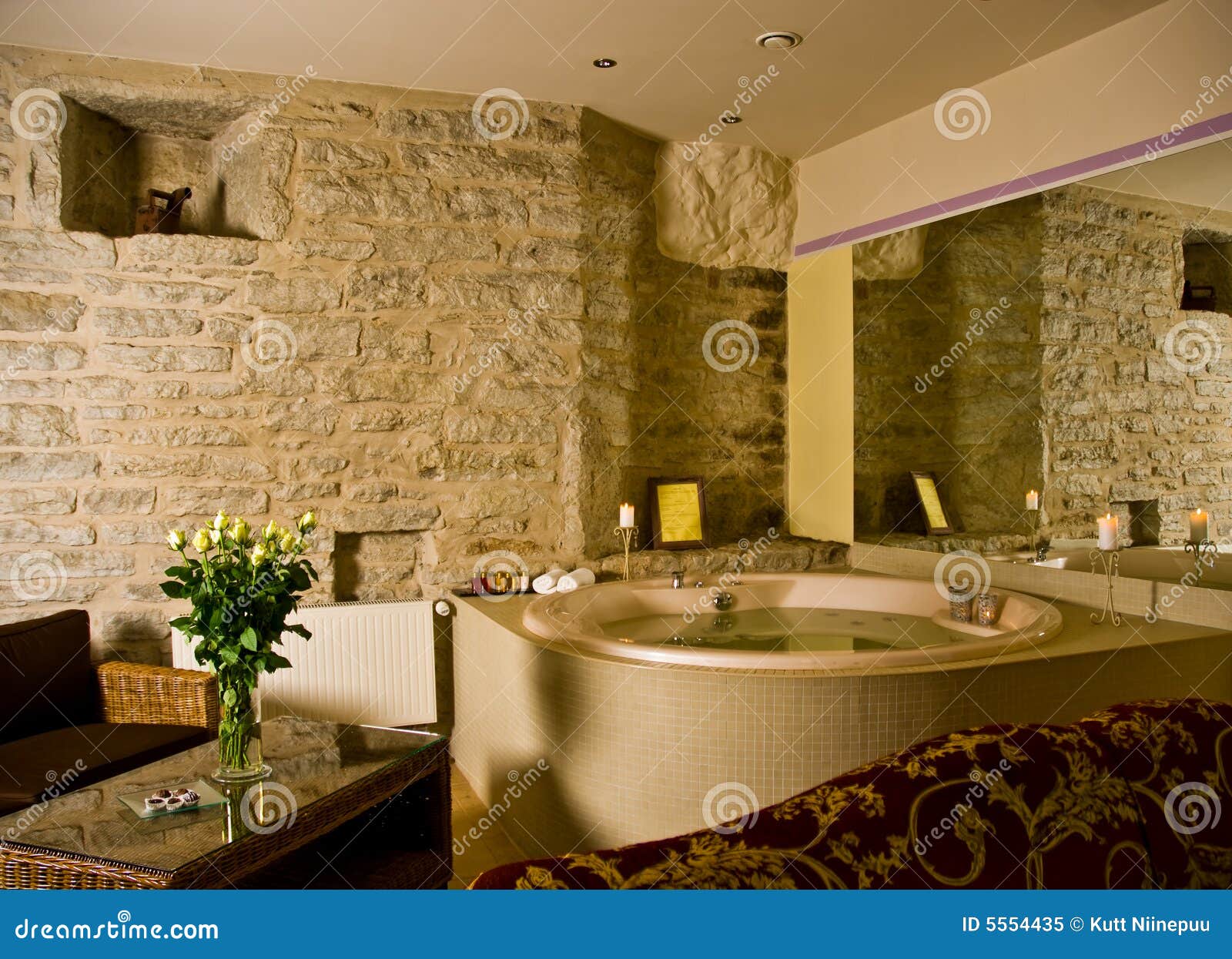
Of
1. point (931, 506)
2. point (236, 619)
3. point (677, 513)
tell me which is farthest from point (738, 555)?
point (236, 619)

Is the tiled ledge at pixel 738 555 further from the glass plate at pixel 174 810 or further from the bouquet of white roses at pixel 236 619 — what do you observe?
the glass plate at pixel 174 810

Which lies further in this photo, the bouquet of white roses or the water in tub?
the water in tub

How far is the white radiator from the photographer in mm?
3133

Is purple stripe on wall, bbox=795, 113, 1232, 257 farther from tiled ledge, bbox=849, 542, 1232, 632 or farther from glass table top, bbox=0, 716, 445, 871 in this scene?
glass table top, bbox=0, 716, 445, 871

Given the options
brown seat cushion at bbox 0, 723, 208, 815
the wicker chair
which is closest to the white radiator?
the wicker chair

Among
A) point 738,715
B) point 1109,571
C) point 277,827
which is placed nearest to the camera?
point 277,827

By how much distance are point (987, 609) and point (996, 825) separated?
2.33 meters

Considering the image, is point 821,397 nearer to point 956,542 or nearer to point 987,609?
point 956,542

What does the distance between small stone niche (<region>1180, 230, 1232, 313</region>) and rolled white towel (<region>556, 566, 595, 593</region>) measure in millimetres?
2042

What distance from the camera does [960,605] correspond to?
10.5 feet

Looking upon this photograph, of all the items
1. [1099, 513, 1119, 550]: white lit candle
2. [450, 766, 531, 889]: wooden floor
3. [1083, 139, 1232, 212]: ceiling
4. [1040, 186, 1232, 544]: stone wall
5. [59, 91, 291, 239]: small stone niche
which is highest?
[59, 91, 291, 239]: small stone niche

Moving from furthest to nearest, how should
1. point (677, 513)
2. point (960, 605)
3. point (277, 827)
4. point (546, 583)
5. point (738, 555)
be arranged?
point (677, 513)
point (738, 555)
point (546, 583)
point (960, 605)
point (277, 827)

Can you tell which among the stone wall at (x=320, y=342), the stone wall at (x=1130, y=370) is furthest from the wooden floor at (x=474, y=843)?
the stone wall at (x=1130, y=370)

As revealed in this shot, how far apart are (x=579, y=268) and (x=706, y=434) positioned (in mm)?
1018
